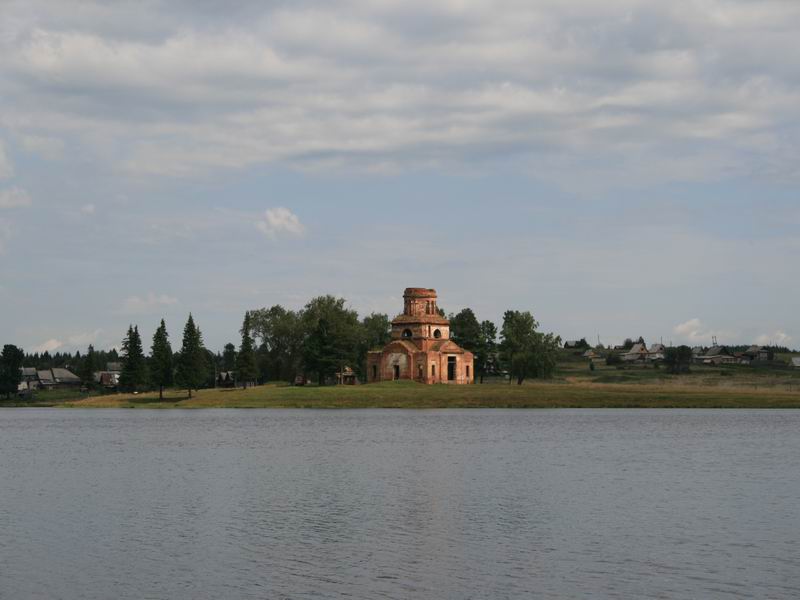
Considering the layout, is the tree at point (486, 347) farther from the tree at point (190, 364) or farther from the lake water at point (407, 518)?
the lake water at point (407, 518)

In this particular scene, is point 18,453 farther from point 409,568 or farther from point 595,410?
point 595,410

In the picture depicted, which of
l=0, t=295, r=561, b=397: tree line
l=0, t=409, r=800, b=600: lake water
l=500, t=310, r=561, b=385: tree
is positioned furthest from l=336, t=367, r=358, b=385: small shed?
l=0, t=409, r=800, b=600: lake water

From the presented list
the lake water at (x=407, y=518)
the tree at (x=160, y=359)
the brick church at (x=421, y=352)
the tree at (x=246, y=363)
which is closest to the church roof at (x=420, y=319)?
the brick church at (x=421, y=352)

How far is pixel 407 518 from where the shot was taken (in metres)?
42.8

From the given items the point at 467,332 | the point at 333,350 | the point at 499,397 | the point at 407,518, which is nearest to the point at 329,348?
the point at 333,350

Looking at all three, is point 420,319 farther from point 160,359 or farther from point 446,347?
point 160,359

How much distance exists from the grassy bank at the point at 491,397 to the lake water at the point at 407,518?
154ft

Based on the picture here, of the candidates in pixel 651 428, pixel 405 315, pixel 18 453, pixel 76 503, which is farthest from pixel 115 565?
pixel 405 315

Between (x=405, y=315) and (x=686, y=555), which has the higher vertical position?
(x=405, y=315)

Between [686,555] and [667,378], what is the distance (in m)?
153

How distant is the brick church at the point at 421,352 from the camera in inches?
6644

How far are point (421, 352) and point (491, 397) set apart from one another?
30.5 meters

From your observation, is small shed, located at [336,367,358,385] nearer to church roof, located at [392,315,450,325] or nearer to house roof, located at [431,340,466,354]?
church roof, located at [392,315,450,325]

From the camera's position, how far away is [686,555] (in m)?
34.2
